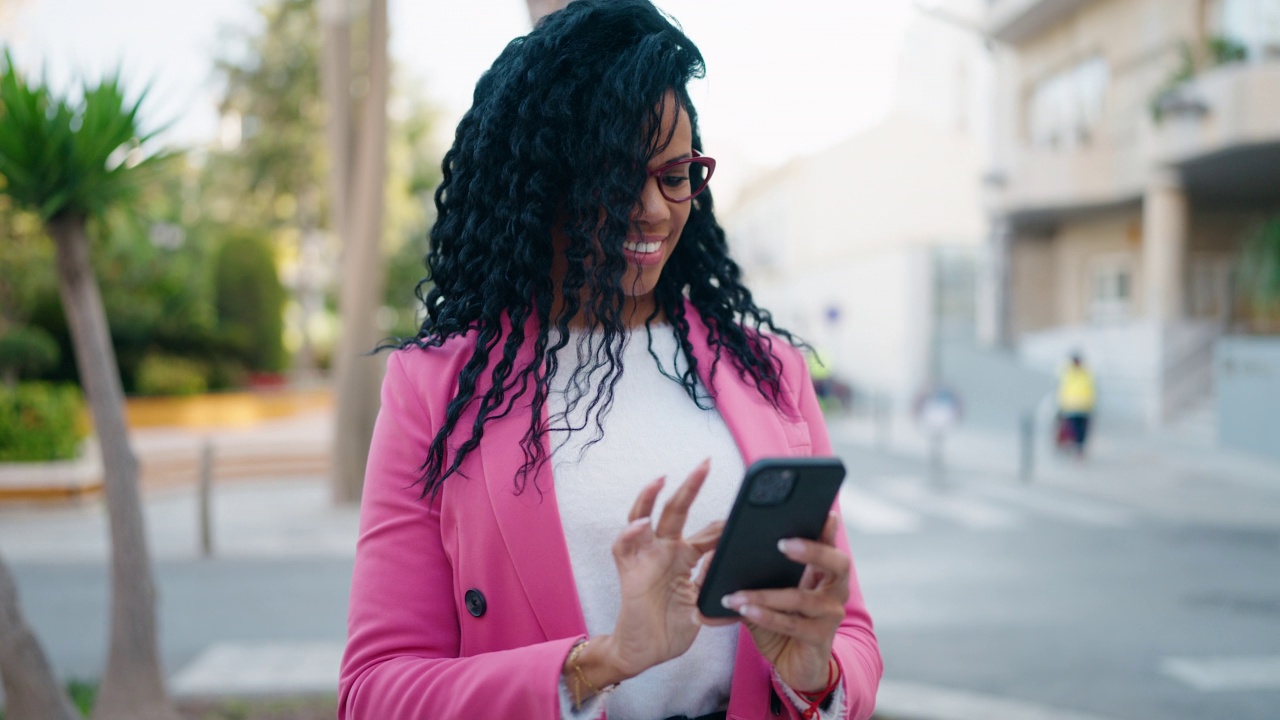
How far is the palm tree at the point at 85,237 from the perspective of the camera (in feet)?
12.6

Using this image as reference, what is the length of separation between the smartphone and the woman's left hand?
2 centimetres

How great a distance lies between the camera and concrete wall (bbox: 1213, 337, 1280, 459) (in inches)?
589

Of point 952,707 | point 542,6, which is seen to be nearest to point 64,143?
point 542,6

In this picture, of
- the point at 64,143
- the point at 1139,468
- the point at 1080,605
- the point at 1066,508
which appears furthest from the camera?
the point at 1139,468

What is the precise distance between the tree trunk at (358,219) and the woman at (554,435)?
9127 millimetres

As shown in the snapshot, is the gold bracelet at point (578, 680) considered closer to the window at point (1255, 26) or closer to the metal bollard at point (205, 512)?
the metal bollard at point (205, 512)

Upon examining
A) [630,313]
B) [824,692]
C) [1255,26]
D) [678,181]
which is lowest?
[824,692]

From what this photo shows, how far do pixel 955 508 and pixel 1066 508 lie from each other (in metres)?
1.22

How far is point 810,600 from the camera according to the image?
50.6 inches

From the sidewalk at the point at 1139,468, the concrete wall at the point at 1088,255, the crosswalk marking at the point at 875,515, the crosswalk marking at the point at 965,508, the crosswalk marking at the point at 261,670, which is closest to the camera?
the crosswalk marking at the point at 261,670

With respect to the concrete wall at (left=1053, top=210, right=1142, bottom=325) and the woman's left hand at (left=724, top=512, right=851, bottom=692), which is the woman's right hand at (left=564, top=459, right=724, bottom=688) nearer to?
the woman's left hand at (left=724, top=512, right=851, bottom=692)

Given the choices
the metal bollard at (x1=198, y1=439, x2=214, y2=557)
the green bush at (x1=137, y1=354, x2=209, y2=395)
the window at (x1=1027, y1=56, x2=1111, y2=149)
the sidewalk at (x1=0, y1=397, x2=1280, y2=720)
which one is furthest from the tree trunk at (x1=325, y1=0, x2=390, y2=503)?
the window at (x1=1027, y1=56, x2=1111, y2=149)

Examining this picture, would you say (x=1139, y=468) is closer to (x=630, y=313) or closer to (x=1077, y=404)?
(x=1077, y=404)

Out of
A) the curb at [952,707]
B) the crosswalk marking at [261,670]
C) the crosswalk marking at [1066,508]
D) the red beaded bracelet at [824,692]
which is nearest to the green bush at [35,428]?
the crosswalk marking at [261,670]
